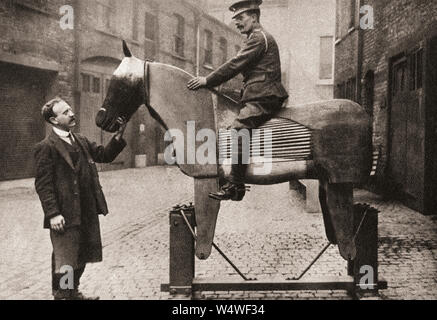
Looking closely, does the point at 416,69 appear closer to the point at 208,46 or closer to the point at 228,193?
the point at 228,193

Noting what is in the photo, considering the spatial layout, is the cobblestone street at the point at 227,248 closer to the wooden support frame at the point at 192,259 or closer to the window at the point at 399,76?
the wooden support frame at the point at 192,259

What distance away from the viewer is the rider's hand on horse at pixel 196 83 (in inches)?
141

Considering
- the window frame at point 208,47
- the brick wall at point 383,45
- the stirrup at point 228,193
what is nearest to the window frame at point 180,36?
the window frame at point 208,47

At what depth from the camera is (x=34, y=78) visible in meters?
12.3

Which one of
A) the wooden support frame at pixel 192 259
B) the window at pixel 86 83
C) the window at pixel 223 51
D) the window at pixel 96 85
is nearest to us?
the wooden support frame at pixel 192 259

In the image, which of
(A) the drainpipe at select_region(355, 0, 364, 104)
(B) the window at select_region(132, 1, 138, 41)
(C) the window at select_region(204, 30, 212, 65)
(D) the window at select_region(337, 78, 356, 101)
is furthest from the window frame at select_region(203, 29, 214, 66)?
(A) the drainpipe at select_region(355, 0, 364, 104)

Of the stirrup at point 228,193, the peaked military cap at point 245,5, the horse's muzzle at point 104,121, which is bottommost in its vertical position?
the stirrup at point 228,193

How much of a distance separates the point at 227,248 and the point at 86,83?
927cm

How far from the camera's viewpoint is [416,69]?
8.12 meters

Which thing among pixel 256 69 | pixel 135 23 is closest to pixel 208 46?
pixel 135 23

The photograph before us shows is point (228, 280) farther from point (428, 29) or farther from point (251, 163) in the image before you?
point (428, 29)

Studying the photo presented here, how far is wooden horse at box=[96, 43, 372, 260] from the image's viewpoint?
148 inches

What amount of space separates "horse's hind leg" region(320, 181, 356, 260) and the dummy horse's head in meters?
1.78

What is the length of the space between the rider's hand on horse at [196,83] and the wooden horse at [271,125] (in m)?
0.20
